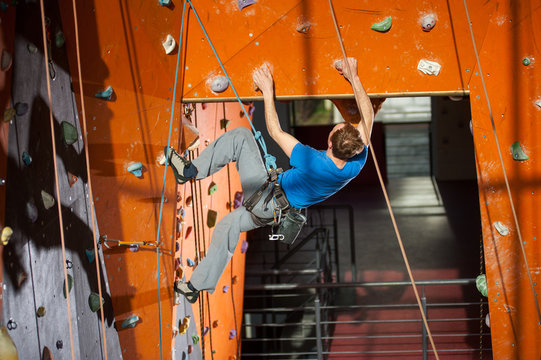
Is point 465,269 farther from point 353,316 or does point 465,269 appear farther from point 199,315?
point 199,315

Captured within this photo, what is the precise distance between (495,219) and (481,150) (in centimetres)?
35

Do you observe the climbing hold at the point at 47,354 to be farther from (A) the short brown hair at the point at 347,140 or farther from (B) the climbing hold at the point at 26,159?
(A) the short brown hair at the point at 347,140

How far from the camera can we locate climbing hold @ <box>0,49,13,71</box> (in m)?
Answer: 2.15

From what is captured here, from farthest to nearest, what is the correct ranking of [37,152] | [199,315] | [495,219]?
[199,315] → [495,219] → [37,152]

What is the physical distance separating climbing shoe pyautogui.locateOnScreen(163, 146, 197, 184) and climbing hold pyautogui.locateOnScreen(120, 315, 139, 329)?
69cm

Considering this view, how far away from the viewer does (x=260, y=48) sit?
3.04m

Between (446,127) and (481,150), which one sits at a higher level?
(446,127)

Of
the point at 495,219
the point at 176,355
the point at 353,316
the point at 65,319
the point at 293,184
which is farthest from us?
the point at 353,316

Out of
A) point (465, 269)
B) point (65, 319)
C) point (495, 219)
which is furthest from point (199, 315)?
point (465, 269)

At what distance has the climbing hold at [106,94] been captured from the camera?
2.75 meters

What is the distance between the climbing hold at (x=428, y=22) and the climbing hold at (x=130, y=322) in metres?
1.92

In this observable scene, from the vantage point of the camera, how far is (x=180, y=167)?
2914 millimetres

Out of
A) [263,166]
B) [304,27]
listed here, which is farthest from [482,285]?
[304,27]

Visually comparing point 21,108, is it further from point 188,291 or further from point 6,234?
point 188,291
